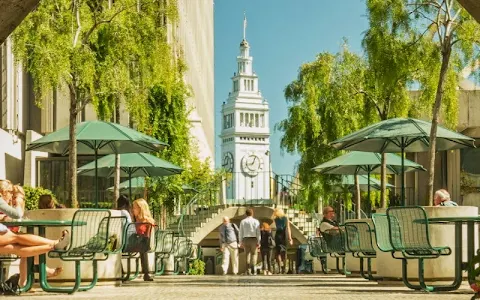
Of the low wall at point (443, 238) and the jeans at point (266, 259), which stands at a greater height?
the low wall at point (443, 238)

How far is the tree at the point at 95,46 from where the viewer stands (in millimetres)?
19344

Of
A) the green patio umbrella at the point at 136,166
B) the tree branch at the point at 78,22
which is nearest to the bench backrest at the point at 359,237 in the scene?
the tree branch at the point at 78,22

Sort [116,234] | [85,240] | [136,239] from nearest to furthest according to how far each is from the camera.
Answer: [85,240]
[116,234]
[136,239]

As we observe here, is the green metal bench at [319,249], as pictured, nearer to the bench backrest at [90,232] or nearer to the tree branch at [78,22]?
the tree branch at [78,22]

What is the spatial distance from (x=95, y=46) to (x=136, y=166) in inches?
118

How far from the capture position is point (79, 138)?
62.0 ft

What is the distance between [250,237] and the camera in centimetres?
3039

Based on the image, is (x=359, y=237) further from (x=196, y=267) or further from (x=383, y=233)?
(x=196, y=267)

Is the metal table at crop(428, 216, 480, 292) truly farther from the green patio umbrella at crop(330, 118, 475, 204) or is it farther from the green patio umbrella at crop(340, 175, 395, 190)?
the green patio umbrella at crop(340, 175, 395, 190)

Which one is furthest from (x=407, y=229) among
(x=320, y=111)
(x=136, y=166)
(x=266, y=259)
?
(x=320, y=111)

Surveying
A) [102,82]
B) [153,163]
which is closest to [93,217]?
[102,82]

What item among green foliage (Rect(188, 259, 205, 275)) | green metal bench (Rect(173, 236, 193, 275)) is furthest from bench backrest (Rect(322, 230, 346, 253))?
green foliage (Rect(188, 259, 205, 275))

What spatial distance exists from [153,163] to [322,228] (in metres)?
4.89

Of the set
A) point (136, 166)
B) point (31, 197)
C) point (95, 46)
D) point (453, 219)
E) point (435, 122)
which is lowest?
point (453, 219)
